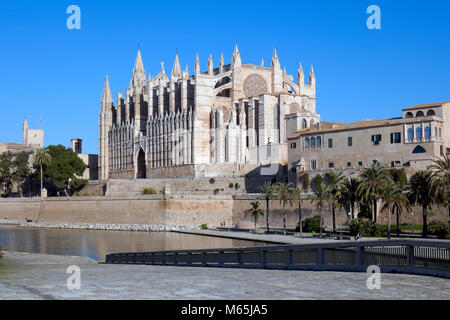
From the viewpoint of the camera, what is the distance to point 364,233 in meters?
42.2

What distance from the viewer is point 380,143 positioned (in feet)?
174

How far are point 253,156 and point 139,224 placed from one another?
64.2ft

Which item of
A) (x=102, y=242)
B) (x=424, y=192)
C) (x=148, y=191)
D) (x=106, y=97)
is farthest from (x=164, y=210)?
(x=106, y=97)

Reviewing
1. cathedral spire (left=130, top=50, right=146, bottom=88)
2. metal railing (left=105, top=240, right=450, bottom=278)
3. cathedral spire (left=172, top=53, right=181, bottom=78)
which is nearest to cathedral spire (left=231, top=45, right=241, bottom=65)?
cathedral spire (left=172, top=53, right=181, bottom=78)

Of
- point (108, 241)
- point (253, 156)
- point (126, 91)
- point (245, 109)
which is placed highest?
point (126, 91)

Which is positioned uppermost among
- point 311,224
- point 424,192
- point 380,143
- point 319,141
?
point 319,141

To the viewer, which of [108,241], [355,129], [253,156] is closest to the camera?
[108,241]

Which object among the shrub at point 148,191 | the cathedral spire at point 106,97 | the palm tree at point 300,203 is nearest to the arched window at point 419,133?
the palm tree at point 300,203

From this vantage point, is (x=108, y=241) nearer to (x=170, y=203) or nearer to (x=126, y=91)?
(x=170, y=203)

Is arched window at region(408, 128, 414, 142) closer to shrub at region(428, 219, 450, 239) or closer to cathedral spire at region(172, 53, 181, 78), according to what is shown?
shrub at region(428, 219, 450, 239)

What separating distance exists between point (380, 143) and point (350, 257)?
134ft

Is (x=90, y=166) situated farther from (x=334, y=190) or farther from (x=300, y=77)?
(x=334, y=190)

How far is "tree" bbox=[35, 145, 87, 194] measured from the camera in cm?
8762
